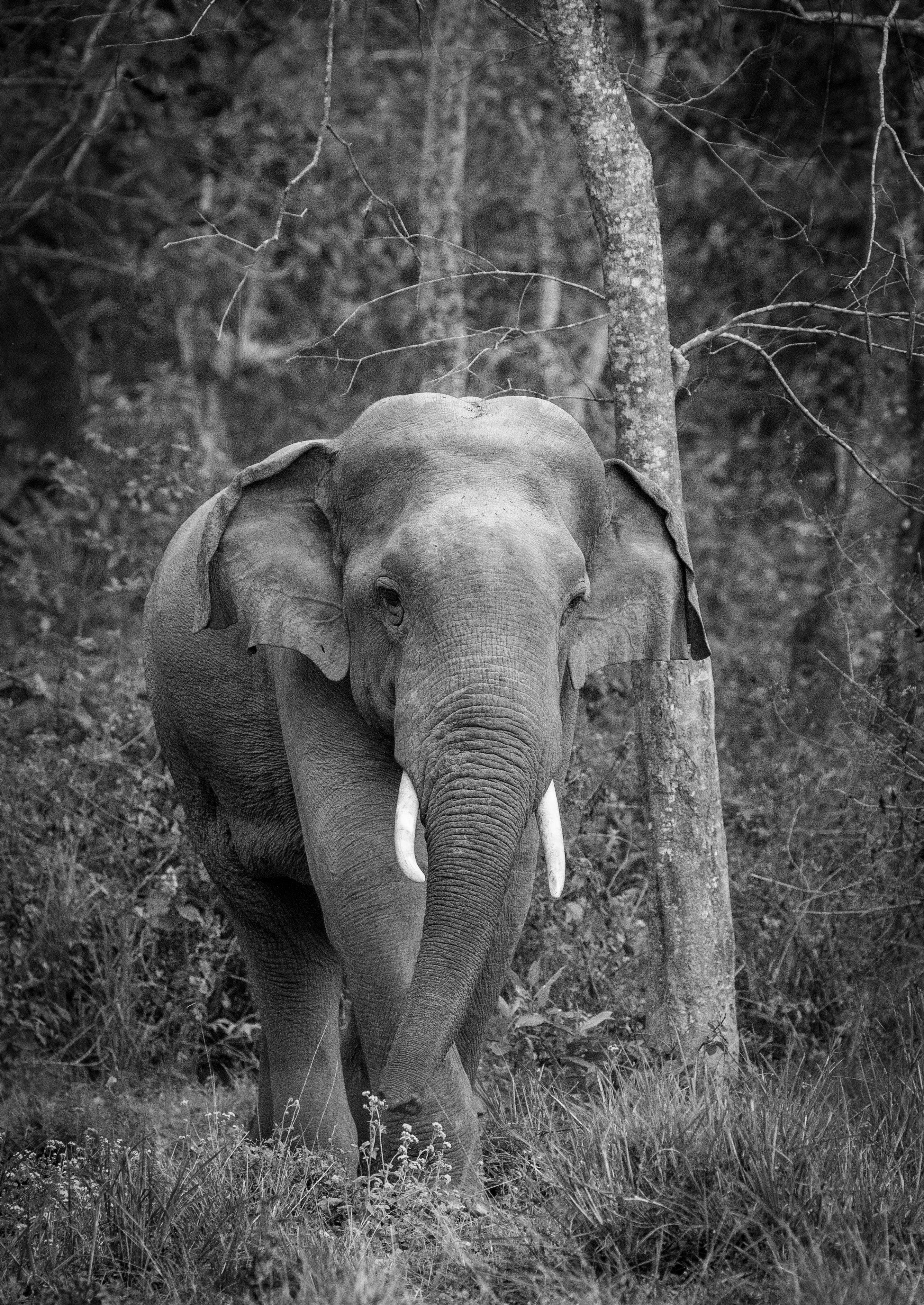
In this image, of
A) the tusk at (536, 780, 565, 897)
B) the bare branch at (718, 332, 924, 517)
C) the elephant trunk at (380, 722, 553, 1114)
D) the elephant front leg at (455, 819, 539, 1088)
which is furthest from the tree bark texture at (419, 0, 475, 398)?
the elephant trunk at (380, 722, 553, 1114)

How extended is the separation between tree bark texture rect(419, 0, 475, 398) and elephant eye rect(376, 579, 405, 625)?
527cm

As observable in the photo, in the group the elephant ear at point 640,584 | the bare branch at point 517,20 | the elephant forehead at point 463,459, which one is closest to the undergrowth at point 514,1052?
the elephant ear at point 640,584

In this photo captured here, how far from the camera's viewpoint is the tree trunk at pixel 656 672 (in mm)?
5562

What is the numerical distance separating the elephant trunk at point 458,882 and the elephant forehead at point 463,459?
2.45ft

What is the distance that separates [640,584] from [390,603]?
90 centimetres

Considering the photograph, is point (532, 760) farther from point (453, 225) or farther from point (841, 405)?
point (841, 405)

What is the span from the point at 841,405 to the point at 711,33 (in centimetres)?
285

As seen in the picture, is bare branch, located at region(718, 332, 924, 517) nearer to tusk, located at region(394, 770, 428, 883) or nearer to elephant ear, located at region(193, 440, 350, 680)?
elephant ear, located at region(193, 440, 350, 680)

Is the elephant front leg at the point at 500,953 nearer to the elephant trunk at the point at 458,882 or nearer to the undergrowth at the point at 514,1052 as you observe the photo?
the undergrowth at the point at 514,1052

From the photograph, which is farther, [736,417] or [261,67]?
[261,67]

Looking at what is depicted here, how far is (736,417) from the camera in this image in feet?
43.2

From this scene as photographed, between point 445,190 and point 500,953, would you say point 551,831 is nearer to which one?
point 500,953

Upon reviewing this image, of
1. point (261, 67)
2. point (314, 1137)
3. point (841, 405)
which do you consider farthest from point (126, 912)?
point (261, 67)

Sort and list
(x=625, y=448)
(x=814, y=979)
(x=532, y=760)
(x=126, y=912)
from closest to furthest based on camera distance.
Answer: (x=532, y=760), (x=625, y=448), (x=814, y=979), (x=126, y=912)
